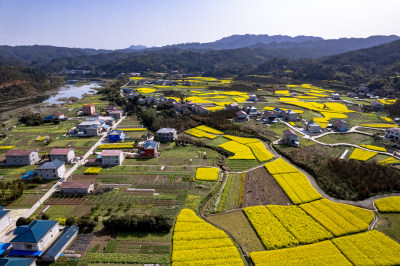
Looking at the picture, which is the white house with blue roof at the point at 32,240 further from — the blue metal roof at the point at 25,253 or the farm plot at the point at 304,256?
the farm plot at the point at 304,256

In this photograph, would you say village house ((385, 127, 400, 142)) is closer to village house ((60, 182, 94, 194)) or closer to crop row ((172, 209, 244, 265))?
crop row ((172, 209, 244, 265))

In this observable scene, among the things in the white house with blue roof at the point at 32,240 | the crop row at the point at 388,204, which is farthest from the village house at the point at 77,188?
the crop row at the point at 388,204

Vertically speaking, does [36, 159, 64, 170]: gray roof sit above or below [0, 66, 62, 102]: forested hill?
below

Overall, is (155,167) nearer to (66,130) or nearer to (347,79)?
(66,130)

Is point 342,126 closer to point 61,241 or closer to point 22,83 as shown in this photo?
point 61,241

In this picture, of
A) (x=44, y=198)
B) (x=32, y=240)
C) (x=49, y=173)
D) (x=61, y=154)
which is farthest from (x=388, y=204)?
(x=61, y=154)

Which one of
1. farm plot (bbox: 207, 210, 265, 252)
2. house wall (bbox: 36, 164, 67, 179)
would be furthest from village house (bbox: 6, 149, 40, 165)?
farm plot (bbox: 207, 210, 265, 252)

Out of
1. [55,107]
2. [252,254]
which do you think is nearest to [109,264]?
[252,254]
